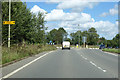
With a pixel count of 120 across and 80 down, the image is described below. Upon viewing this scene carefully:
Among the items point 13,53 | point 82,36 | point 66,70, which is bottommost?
point 66,70

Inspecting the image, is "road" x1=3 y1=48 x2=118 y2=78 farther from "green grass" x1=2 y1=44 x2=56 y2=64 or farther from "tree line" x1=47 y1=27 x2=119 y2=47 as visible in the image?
"tree line" x1=47 y1=27 x2=119 y2=47

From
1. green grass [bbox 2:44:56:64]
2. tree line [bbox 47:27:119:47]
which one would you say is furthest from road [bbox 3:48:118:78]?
tree line [bbox 47:27:119:47]

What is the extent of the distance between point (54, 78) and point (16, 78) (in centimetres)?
175

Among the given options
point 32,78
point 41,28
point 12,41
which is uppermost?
point 41,28

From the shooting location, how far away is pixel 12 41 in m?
29.0

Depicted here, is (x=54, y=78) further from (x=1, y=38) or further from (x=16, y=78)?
(x=1, y=38)

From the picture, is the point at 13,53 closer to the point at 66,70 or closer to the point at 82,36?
the point at 66,70

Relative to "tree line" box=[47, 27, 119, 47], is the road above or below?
below

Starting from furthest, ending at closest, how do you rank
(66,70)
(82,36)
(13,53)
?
(82,36)
(13,53)
(66,70)

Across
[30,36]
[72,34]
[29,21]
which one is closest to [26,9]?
[29,21]

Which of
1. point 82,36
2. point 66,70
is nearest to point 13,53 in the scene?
point 66,70

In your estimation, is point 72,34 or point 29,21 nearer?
point 29,21

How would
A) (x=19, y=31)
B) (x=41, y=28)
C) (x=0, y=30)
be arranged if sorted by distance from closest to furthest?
1. (x=0, y=30)
2. (x=19, y=31)
3. (x=41, y=28)

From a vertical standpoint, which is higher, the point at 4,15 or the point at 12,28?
the point at 4,15
